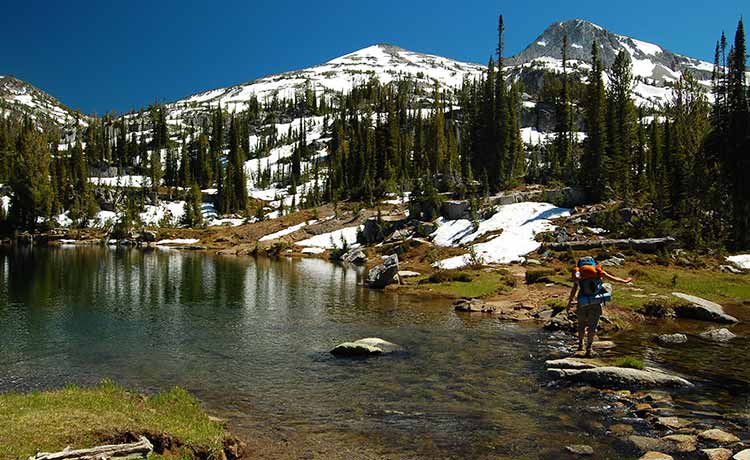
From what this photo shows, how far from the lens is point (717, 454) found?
1212 centimetres

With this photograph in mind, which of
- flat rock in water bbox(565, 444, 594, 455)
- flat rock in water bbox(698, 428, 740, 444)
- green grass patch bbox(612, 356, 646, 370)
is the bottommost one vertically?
flat rock in water bbox(565, 444, 594, 455)

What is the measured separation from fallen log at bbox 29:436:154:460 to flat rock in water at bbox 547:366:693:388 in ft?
46.6

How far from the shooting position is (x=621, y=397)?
660 inches

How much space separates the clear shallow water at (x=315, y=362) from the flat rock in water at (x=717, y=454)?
6.46 feet

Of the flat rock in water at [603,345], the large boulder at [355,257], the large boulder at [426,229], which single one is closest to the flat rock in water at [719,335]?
the flat rock in water at [603,345]

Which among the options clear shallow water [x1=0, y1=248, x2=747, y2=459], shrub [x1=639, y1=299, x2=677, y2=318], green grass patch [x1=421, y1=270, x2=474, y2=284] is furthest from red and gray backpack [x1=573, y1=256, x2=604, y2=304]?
green grass patch [x1=421, y1=270, x2=474, y2=284]

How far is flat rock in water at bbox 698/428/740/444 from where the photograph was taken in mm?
12969

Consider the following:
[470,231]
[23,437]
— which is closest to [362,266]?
[470,231]

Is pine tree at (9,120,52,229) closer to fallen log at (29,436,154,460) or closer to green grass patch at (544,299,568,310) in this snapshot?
green grass patch at (544,299,568,310)

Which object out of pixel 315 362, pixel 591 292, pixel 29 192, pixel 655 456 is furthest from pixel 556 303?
pixel 29 192

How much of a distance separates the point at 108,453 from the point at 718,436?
14473 millimetres

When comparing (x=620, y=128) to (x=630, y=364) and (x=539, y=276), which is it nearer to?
(x=539, y=276)

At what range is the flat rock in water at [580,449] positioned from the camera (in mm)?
12867

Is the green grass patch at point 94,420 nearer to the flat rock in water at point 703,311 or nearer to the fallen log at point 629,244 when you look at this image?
the flat rock in water at point 703,311
